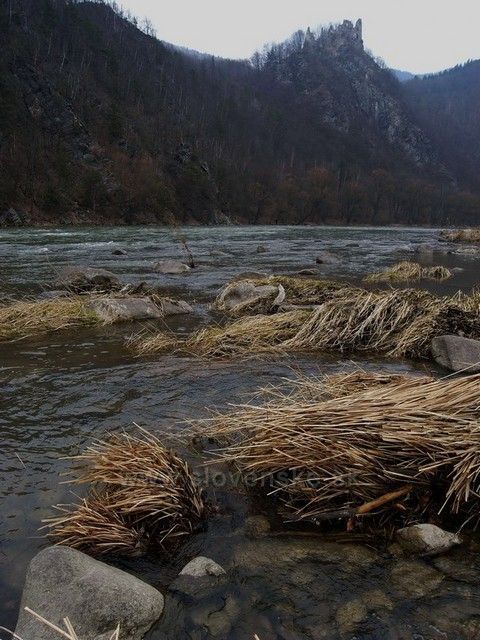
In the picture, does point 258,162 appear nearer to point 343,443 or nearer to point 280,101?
point 280,101

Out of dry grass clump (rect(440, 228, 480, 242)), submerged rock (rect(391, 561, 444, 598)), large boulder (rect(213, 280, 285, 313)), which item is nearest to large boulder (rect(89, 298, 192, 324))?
large boulder (rect(213, 280, 285, 313))

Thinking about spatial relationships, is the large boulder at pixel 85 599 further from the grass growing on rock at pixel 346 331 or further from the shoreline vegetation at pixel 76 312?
the shoreline vegetation at pixel 76 312

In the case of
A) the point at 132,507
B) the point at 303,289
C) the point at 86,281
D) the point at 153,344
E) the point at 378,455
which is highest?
the point at 86,281

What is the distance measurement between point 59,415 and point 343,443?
2784 millimetres

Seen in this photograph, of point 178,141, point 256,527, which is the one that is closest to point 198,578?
point 256,527

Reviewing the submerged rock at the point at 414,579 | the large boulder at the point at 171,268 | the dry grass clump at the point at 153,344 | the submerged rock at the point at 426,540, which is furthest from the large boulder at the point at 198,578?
the large boulder at the point at 171,268

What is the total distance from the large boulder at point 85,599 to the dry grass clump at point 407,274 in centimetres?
1296

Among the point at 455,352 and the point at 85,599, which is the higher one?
the point at 455,352

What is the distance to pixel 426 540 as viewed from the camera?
2549mm

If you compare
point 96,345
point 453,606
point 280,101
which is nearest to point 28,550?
point 453,606

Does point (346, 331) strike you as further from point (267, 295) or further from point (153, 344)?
point (153, 344)

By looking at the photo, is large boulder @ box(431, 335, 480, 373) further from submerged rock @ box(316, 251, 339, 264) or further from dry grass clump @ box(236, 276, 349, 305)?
submerged rock @ box(316, 251, 339, 264)

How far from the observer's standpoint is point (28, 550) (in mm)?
2699

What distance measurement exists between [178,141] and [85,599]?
82.8 meters
